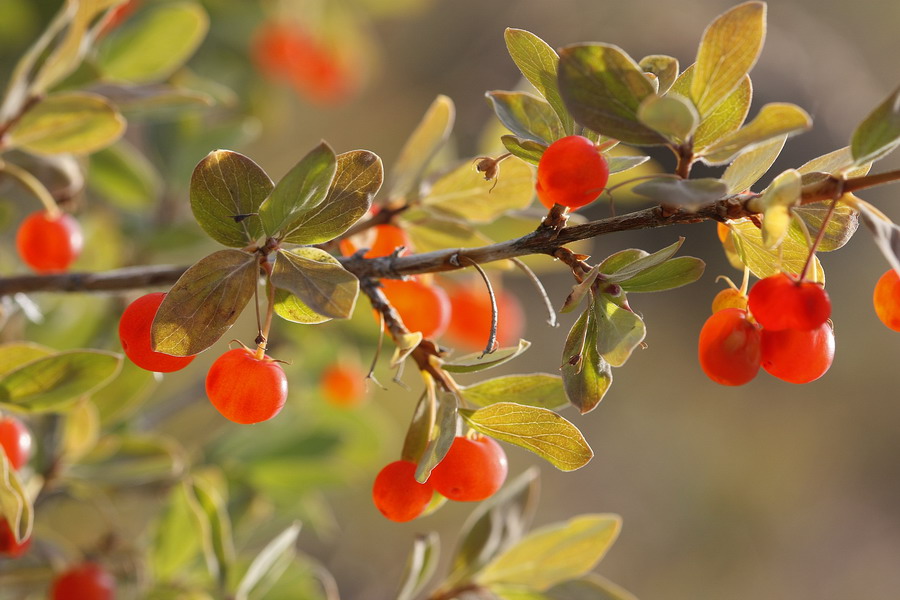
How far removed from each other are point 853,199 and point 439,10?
102 inches

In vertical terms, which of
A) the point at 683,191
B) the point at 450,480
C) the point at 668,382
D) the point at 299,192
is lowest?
the point at 668,382

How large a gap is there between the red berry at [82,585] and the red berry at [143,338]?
39 cm

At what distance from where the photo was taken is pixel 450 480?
17.7 inches

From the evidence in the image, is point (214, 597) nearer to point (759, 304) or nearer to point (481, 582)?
point (481, 582)

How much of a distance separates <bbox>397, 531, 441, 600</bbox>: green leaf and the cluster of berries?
0.13 m

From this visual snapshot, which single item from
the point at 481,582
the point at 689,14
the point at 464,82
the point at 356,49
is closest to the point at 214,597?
the point at 481,582

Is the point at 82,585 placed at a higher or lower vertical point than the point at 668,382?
higher

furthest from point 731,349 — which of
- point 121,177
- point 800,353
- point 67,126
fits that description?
point 121,177

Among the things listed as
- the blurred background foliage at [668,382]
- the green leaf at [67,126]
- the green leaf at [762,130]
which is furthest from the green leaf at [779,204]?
the blurred background foliage at [668,382]

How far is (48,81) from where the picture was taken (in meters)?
0.63

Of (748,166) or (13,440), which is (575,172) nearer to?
(748,166)

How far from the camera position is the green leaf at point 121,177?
99cm

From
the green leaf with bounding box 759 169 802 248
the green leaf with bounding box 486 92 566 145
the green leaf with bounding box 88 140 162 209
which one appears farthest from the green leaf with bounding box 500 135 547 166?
the green leaf with bounding box 88 140 162 209

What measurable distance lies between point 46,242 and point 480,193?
0.36 metres
